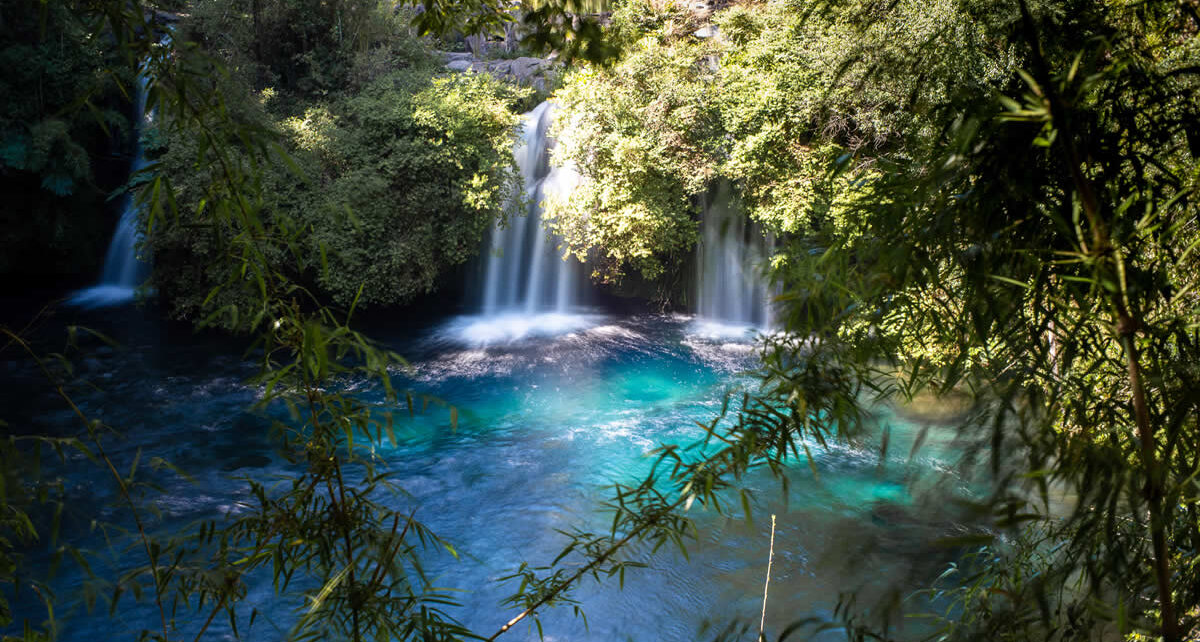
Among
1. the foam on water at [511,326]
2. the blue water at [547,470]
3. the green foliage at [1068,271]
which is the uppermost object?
the green foliage at [1068,271]

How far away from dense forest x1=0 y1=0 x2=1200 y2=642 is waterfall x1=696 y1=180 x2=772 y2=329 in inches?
3.1

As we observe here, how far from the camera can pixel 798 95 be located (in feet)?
27.7

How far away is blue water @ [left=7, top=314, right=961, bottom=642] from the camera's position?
4.95m

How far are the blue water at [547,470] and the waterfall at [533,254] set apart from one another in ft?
Result: 5.42

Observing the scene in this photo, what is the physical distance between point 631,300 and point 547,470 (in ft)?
22.8

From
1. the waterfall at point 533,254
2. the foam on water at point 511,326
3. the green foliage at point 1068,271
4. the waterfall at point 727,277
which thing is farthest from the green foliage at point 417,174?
the green foliage at point 1068,271

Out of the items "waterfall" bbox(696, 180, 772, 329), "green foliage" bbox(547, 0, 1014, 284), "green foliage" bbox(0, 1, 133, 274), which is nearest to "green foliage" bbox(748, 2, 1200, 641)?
"green foliage" bbox(547, 0, 1014, 284)

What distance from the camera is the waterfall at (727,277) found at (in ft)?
37.4

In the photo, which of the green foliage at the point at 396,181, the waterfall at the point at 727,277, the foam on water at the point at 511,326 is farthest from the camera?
the foam on water at the point at 511,326

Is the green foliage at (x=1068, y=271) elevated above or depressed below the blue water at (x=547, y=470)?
above

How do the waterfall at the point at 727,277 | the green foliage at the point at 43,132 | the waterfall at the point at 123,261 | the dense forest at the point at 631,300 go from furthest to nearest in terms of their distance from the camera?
Answer: the waterfall at the point at 123,261 → the green foliage at the point at 43,132 → the waterfall at the point at 727,277 → the dense forest at the point at 631,300

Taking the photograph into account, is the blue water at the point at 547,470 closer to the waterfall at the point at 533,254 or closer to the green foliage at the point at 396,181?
the green foliage at the point at 396,181

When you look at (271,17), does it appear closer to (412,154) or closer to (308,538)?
(412,154)

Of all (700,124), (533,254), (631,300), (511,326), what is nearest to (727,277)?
(631,300)
